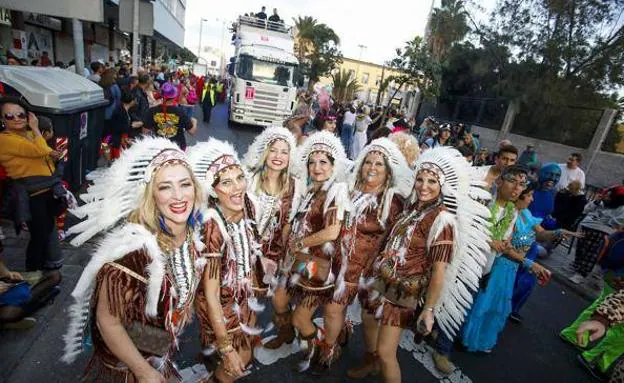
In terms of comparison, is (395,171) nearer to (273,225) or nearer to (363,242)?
(363,242)

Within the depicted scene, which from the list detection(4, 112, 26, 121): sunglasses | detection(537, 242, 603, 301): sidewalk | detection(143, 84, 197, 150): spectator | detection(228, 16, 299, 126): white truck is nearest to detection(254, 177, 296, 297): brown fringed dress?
detection(4, 112, 26, 121): sunglasses

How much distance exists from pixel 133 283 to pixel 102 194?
0.48m

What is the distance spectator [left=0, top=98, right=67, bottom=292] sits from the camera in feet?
9.95

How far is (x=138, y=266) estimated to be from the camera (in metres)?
1.58

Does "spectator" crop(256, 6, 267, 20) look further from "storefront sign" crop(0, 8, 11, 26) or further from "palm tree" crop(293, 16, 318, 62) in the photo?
"palm tree" crop(293, 16, 318, 62)

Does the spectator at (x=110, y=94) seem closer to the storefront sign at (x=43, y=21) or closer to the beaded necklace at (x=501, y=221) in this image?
the beaded necklace at (x=501, y=221)

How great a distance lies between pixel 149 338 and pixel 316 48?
4039cm

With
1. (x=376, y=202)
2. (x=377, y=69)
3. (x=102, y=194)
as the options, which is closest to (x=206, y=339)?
(x=102, y=194)

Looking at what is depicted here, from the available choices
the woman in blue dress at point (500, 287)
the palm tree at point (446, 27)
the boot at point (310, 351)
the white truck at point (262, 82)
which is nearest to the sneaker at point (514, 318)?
the woman in blue dress at point (500, 287)

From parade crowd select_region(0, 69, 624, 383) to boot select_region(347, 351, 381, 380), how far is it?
0.01m

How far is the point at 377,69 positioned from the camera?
65.1 meters

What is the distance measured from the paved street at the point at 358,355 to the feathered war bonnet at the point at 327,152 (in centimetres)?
166

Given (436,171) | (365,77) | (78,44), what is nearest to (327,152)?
(436,171)

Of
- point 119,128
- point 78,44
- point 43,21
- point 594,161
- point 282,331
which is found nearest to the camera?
point 282,331
